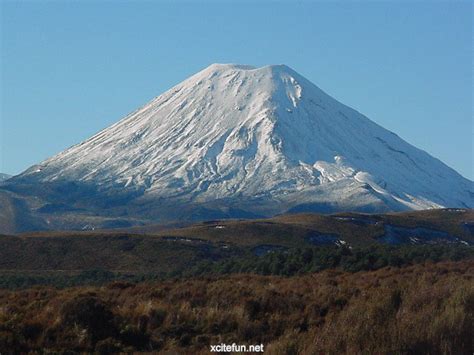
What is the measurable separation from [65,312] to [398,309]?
4.78 metres

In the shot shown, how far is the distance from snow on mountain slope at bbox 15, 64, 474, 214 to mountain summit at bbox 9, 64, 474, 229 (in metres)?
0.20

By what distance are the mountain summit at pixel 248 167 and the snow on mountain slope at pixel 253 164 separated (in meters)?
0.20

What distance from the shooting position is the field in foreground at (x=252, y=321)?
11.5 meters

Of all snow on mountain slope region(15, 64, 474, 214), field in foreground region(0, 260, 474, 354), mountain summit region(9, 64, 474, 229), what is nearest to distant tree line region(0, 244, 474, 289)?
field in foreground region(0, 260, 474, 354)

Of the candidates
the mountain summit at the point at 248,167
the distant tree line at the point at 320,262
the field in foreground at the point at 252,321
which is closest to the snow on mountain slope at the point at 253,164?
the mountain summit at the point at 248,167

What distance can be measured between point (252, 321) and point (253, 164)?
16612 centimetres

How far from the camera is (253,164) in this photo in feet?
590

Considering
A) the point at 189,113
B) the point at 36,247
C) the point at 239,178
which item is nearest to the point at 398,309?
the point at 36,247

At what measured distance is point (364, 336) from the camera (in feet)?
37.3

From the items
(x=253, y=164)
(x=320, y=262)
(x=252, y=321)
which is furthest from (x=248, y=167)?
(x=252, y=321)

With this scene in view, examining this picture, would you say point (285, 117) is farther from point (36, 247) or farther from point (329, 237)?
point (36, 247)

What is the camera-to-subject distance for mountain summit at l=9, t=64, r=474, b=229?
166875 mm

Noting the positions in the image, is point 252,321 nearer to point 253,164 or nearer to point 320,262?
point 320,262

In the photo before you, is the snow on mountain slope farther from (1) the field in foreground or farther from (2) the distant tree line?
(1) the field in foreground
